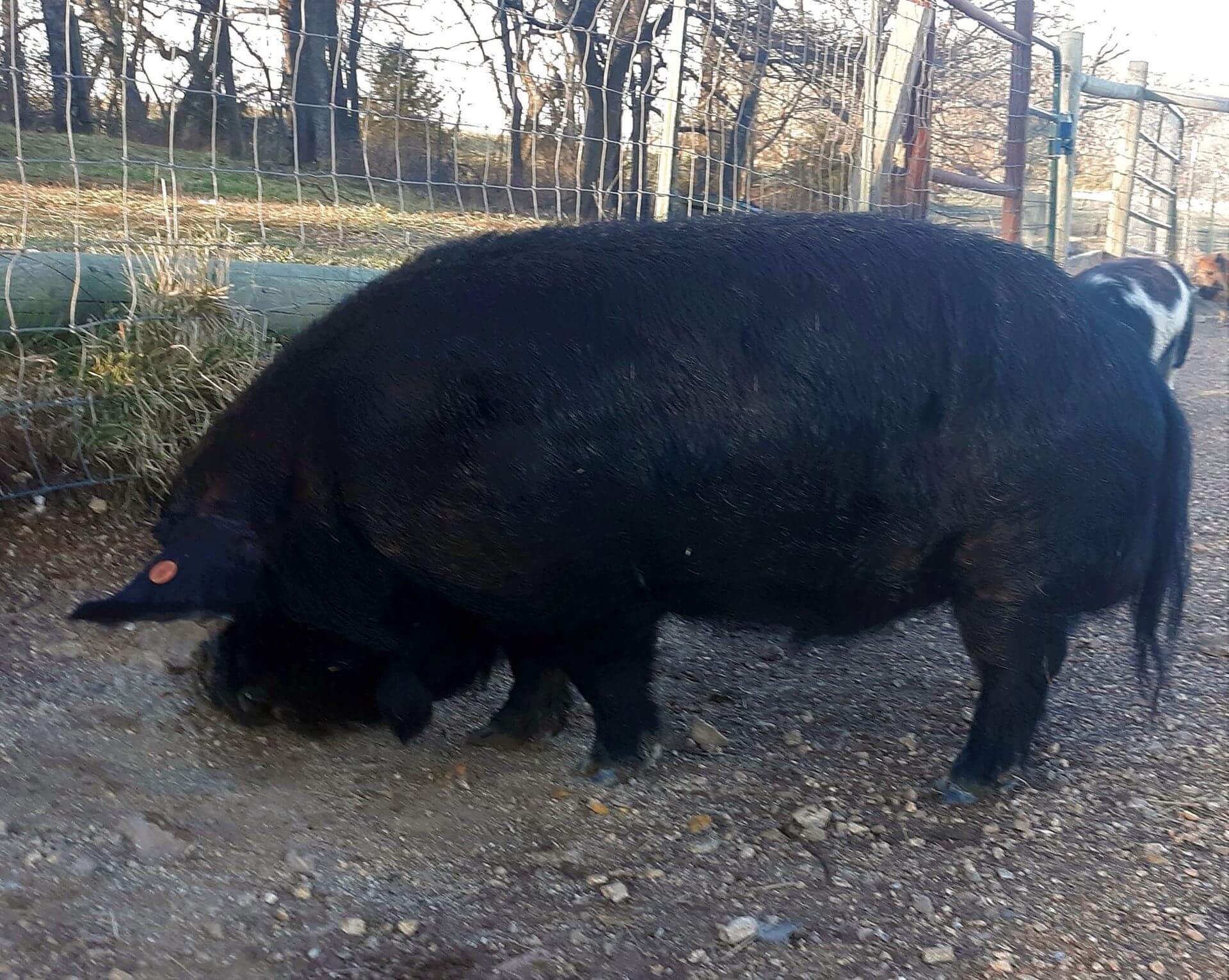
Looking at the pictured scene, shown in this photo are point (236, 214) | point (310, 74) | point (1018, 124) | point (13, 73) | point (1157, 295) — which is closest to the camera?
point (13, 73)

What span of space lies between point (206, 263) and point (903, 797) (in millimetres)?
2964

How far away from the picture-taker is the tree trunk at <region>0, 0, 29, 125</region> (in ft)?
12.0

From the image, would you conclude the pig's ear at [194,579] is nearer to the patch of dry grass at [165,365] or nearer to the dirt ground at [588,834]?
the dirt ground at [588,834]

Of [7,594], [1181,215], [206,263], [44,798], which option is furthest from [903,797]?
[1181,215]

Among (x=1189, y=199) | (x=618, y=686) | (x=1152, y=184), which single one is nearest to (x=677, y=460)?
(x=618, y=686)

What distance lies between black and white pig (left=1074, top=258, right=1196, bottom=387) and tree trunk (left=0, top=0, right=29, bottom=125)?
202 inches

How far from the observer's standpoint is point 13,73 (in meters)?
3.53

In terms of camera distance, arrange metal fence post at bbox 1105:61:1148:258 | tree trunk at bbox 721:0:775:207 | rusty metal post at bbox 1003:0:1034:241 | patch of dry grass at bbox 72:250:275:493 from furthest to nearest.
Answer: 1. metal fence post at bbox 1105:61:1148:258
2. rusty metal post at bbox 1003:0:1034:241
3. tree trunk at bbox 721:0:775:207
4. patch of dry grass at bbox 72:250:275:493

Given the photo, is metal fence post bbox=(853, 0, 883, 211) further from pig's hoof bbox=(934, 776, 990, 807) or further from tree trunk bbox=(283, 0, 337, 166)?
pig's hoof bbox=(934, 776, 990, 807)

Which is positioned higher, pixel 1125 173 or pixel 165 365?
pixel 1125 173

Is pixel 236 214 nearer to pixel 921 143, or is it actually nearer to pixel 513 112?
pixel 513 112

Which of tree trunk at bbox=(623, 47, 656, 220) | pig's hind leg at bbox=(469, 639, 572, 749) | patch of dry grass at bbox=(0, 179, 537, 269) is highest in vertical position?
tree trunk at bbox=(623, 47, 656, 220)

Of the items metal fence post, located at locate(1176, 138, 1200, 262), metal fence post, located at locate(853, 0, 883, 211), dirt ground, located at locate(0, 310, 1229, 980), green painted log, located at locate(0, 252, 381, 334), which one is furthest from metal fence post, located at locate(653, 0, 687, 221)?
metal fence post, located at locate(1176, 138, 1200, 262)

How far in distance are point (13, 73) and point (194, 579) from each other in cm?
187
